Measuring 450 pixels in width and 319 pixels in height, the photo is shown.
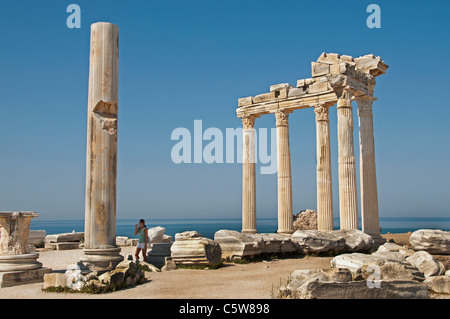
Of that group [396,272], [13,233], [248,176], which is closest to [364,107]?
[248,176]

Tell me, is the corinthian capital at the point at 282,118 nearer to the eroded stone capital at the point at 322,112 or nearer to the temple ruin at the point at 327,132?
the temple ruin at the point at 327,132

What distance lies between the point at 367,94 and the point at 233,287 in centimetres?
1850

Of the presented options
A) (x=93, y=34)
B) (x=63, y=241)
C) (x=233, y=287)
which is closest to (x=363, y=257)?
(x=233, y=287)

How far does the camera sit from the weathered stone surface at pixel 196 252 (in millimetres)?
17188

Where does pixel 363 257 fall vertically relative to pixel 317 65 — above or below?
below

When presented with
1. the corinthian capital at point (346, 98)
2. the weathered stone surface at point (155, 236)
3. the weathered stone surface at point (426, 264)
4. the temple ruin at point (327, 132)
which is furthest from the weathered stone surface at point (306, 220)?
the weathered stone surface at point (426, 264)

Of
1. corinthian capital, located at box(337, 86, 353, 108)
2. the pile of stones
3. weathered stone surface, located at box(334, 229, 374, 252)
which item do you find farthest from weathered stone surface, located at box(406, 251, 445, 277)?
corinthian capital, located at box(337, 86, 353, 108)

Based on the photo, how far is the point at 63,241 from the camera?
29.3m

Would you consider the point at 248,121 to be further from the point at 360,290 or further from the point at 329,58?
the point at 360,290

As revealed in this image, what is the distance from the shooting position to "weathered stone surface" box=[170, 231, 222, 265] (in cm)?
1719

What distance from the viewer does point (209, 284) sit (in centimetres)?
1374

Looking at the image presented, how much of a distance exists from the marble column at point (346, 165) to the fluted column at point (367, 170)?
1.87m

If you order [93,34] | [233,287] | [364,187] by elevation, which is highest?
[93,34]
